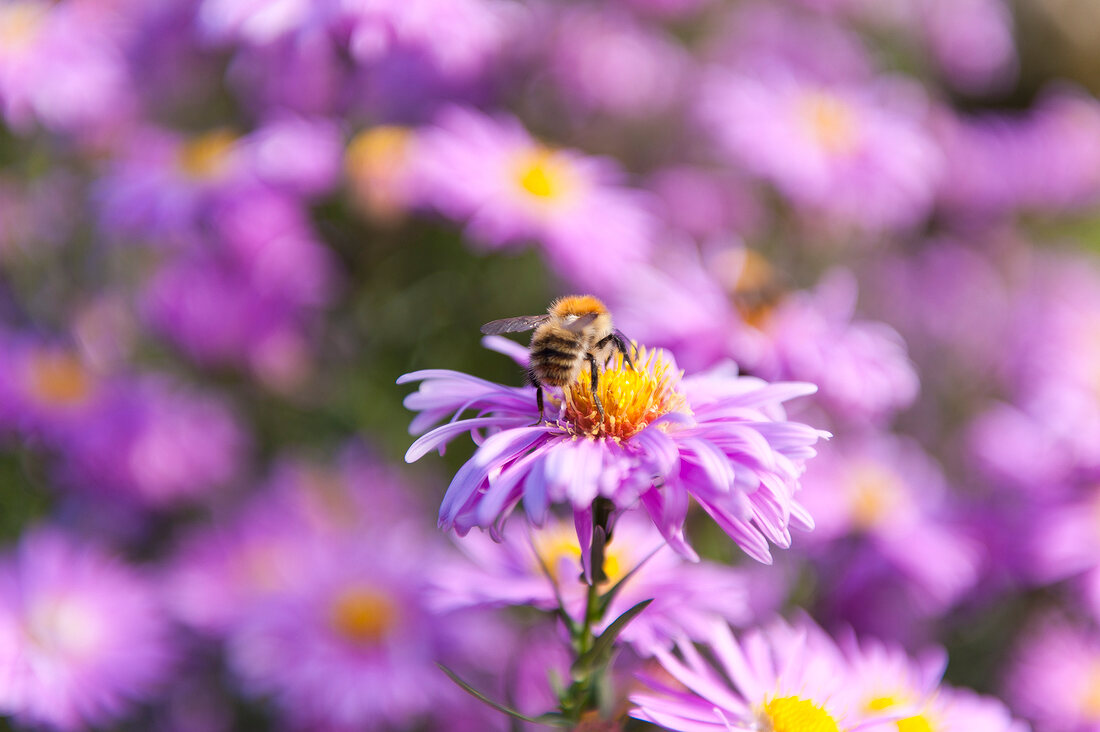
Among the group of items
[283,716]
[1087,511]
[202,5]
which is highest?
[202,5]

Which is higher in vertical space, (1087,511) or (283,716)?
(1087,511)

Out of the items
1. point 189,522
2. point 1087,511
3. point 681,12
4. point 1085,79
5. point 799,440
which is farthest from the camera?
point 1085,79

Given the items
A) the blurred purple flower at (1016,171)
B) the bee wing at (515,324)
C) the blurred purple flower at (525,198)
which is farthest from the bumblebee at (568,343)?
the blurred purple flower at (1016,171)

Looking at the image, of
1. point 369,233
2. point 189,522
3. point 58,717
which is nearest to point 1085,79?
point 369,233

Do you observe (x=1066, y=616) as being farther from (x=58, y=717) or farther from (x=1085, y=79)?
(x=1085, y=79)

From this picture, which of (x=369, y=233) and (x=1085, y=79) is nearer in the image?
(x=369, y=233)

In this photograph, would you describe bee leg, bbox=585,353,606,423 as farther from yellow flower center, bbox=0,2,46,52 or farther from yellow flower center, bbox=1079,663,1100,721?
yellow flower center, bbox=0,2,46,52

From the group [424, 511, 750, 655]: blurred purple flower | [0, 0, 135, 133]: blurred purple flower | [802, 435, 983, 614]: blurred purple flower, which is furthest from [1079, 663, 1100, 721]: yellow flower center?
[0, 0, 135, 133]: blurred purple flower

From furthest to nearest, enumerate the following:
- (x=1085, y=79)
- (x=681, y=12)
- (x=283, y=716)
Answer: (x=1085, y=79) < (x=681, y=12) < (x=283, y=716)
